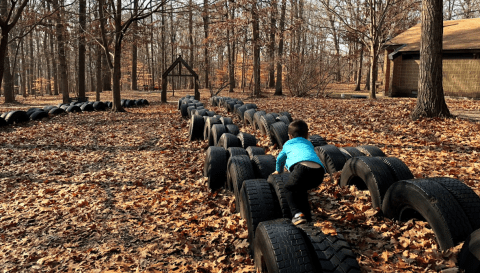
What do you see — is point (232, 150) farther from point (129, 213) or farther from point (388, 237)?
point (388, 237)

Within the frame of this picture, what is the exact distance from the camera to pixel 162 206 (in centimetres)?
538

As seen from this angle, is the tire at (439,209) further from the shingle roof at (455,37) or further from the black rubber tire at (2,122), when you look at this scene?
the shingle roof at (455,37)

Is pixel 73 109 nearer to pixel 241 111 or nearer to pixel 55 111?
pixel 55 111

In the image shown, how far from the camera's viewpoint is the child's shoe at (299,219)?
3562 mm

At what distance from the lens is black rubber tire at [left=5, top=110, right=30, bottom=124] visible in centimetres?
1338

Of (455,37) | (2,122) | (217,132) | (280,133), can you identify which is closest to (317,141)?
(280,133)

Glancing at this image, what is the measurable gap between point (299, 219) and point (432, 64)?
9.35m

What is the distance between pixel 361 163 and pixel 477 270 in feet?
6.93

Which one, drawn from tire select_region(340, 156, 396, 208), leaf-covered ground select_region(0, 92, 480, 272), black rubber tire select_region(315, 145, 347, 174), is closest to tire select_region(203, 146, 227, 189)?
leaf-covered ground select_region(0, 92, 480, 272)

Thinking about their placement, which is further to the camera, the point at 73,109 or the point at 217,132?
the point at 73,109

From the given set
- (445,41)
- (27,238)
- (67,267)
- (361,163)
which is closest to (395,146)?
(361,163)

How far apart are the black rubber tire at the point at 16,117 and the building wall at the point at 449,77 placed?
22685mm

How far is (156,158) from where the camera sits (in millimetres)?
8438

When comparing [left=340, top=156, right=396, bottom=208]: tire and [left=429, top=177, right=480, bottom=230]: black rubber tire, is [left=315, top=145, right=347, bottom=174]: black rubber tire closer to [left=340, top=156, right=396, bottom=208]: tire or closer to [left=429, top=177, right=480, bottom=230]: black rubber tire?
[left=340, top=156, right=396, bottom=208]: tire
